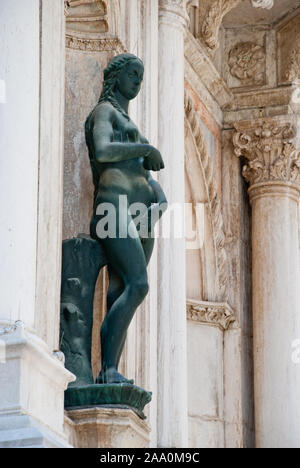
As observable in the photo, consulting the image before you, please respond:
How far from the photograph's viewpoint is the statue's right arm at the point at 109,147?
25.7ft

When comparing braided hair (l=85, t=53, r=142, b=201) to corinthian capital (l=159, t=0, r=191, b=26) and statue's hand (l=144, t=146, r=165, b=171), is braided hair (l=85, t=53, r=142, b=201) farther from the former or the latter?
corinthian capital (l=159, t=0, r=191, b=26)

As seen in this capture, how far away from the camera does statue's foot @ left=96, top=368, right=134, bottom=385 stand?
766 centimetres

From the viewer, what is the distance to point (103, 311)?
8383 mm

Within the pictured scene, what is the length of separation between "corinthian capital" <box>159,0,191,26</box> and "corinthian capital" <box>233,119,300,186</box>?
2829 millimetres

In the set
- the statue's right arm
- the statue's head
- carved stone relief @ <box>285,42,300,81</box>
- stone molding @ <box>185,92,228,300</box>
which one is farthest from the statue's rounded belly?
carved stone relief @ <box>285,42,300,81</box>

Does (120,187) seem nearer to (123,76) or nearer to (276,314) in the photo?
(123,76)

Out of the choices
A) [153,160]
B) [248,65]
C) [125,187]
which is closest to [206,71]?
[248,65]

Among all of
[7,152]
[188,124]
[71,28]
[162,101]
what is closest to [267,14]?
[188,124]

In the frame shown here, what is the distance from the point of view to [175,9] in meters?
10.2

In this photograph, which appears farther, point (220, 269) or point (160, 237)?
point (220, 269)

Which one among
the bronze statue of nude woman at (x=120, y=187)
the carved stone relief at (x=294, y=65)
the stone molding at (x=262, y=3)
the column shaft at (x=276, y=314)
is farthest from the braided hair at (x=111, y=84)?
the carved stone relief at (x=294, y=65)

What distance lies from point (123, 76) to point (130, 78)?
0.15ft
